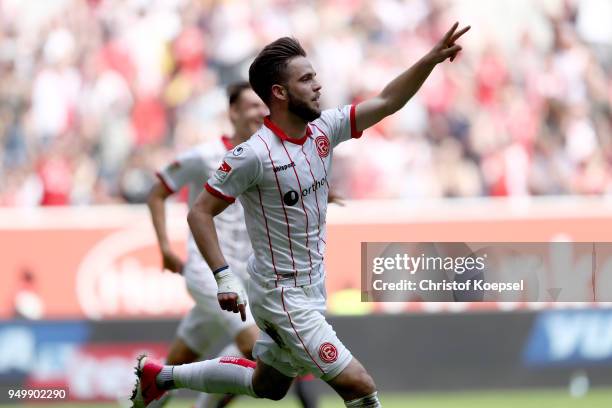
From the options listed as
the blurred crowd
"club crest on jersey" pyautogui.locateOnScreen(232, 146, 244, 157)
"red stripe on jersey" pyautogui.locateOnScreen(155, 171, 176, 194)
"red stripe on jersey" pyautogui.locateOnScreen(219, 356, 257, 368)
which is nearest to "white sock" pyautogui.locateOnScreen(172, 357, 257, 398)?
"red stripe on jersey" pyautogui.locateOnScreen(219, 356, 257, 368)

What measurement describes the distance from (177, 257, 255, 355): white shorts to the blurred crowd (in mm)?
5872

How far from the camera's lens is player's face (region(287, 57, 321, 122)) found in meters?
6.93

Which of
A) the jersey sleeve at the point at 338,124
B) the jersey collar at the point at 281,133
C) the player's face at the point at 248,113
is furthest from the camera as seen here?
the player's face at the point at 248,113

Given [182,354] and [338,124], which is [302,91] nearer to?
[338,124]

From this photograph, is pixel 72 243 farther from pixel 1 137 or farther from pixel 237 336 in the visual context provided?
pixel 237 336

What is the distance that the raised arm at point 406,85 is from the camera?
6.93 metres

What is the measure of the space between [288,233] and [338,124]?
2.33ft

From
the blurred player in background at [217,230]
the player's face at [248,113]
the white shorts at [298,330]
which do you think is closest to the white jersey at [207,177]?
the blurred player in background at [217,230]

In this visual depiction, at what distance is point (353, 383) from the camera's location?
6.84 m

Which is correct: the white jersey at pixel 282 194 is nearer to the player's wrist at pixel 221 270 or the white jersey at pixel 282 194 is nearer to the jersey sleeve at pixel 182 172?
the player's wrist at pixel 221 270

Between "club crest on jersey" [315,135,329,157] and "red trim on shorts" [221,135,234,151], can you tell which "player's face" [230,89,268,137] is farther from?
"club crest on jersey" [315,135,329,157]

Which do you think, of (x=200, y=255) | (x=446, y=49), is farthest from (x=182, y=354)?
(x=446, y=49)

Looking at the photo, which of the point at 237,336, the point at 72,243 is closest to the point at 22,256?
the point at 72,243

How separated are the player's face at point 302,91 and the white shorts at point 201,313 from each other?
2.42 m
